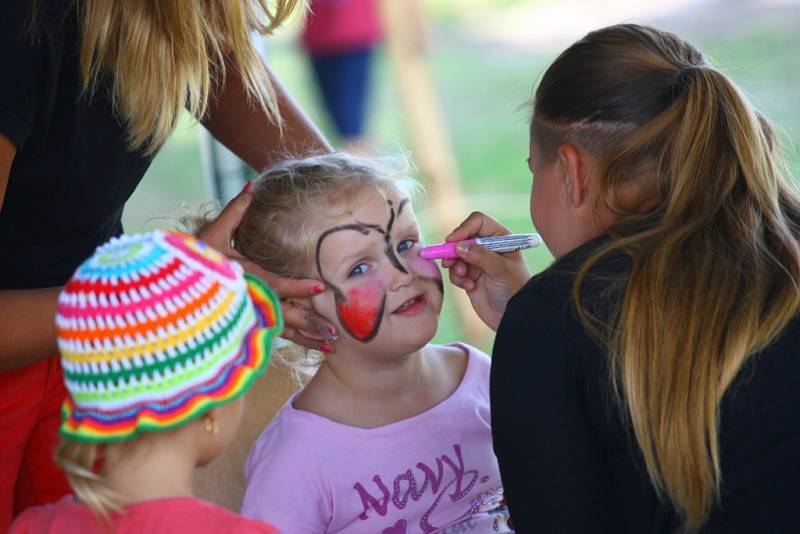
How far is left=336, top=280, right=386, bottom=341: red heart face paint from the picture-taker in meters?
1.79

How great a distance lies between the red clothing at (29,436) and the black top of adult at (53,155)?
0.48 ft

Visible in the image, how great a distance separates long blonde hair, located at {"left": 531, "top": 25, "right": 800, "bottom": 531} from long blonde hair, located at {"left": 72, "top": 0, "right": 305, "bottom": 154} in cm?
51

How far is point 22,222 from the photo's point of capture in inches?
67.6

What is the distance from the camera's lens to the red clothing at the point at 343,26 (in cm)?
508

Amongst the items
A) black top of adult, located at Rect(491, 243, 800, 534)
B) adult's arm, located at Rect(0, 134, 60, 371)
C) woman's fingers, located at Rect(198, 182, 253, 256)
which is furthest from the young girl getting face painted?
adult's arm, located at Rect(0, 134, 60, 371)

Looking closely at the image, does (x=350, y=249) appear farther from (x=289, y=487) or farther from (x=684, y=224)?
(x=684, y=224)

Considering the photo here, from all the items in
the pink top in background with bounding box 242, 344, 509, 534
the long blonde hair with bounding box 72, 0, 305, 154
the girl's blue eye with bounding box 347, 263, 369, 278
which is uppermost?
the long blonde hair with bounding box 72, 0, 305, 154

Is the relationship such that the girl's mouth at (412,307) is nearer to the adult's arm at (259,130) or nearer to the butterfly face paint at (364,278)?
the butterfly face paint at (364,278)

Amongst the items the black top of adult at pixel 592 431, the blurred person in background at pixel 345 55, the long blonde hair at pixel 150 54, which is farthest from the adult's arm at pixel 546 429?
the blurred person in background at pixel 345 55

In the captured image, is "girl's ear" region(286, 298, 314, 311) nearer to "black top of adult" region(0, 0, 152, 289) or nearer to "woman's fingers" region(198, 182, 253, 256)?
"woman's fingers" region(198, 182, 253, 256)

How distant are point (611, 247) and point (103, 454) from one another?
68 centimetres

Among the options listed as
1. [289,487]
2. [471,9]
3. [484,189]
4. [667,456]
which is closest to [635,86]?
[667,456]

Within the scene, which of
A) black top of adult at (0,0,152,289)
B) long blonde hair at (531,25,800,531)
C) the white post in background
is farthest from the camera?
the white post in background

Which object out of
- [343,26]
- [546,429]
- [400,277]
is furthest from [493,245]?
[343,26]
